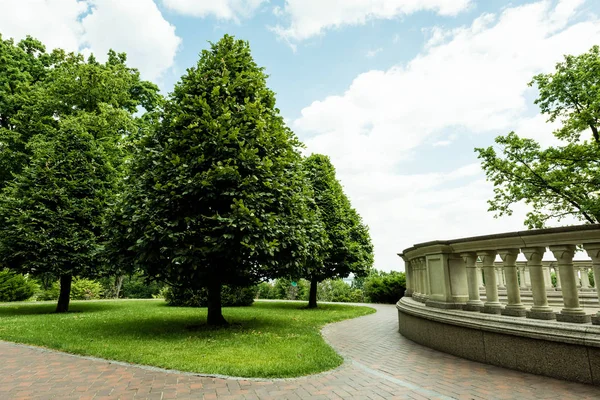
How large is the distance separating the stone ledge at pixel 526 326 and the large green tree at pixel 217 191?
427cm

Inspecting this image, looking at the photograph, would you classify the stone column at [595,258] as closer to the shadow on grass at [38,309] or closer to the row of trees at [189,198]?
the row of trees at [189,198]

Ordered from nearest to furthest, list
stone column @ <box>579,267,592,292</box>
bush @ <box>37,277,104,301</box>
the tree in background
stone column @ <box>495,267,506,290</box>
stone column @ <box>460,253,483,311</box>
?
stone column @ <box>460,253,483,311</box> → stone column @ <box>579,267,592,292</box> → stone column @ <box>495,267,506,290</box> → the tree in background → bush @ <box>37,277,104,301</box>

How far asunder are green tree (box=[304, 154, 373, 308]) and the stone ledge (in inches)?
411

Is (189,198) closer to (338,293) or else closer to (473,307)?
(473,307)

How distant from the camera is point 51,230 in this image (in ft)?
47.4

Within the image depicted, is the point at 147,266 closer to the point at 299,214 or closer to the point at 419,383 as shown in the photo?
the point at 299,214

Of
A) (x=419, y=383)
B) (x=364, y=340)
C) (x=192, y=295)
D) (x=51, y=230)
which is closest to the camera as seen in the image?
(x=419, y=383)

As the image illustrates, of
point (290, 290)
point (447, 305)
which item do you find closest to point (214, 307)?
point (447, 305)

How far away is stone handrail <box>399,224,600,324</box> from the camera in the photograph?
4746 millimetres

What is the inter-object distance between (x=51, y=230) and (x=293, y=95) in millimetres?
11633

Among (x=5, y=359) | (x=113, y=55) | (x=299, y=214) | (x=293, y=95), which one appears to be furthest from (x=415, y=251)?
(x=113, y=55)

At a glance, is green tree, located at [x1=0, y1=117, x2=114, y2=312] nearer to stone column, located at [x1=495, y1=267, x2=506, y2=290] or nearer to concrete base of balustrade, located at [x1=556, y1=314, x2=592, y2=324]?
concrete base of balustrade, located at [x1=556, y1=314, x2=592, y2=324]

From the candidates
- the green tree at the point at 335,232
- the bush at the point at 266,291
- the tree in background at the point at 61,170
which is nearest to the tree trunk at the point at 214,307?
the tree in background at the point at 61,170

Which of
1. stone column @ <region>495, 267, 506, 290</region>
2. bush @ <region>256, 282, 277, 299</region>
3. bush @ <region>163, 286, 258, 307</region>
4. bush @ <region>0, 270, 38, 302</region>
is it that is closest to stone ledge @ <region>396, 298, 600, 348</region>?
stone column @ <region>495, 267, 506, 290</region>
